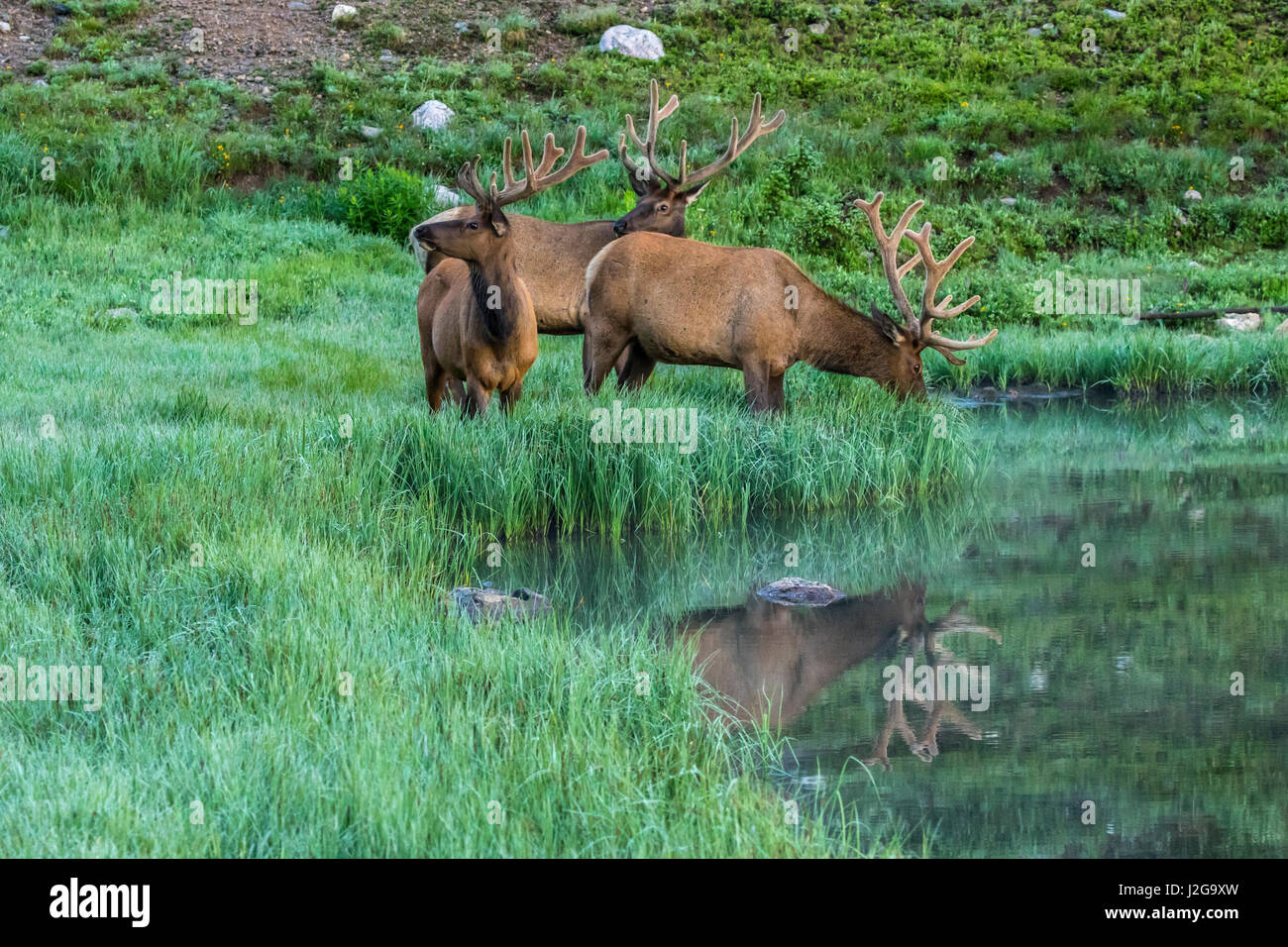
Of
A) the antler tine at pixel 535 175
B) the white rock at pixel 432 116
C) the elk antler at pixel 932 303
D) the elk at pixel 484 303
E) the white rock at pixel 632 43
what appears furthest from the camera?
the white rock at pixel 632 43

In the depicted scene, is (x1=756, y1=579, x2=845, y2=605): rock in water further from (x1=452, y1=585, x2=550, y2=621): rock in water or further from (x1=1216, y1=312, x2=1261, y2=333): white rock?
(x1=1216, y1=312, x2=1261, y2=333): white rock

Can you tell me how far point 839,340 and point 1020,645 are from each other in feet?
16.6

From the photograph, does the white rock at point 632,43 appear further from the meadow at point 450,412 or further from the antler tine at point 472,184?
the antler tine at point 472,184

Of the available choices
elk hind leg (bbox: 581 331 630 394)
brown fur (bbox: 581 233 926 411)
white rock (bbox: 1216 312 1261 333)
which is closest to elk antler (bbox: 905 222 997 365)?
brown fur (bbox: 581 233 926 411)

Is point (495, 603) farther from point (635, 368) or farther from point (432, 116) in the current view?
point (432, 116)

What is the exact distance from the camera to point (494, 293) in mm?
10039

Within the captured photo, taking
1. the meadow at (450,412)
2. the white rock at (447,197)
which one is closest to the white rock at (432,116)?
the meadow at (450,412)

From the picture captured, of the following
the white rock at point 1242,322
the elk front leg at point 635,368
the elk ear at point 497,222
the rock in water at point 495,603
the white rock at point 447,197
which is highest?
the elk ear at point 497,222

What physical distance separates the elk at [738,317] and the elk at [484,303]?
2.54 feet

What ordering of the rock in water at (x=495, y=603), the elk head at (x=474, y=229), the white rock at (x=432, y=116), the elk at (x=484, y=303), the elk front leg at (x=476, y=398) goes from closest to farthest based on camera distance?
the rock in water at (x=495, y=603) → the elk head at (x=474, y=229) → the elk at (x=484, y=303) → the elk front leg at (x=476, y=398) → the white rock at (x=432, y=116)

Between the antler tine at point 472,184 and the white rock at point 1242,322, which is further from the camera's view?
the white rock at point 1242,322

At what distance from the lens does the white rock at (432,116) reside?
71.9 ft

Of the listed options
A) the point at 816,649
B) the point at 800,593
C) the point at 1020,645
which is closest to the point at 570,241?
the point at 800,593

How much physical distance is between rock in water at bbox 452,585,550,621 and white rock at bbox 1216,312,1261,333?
38.0 ft
